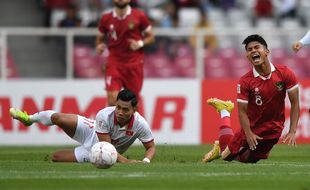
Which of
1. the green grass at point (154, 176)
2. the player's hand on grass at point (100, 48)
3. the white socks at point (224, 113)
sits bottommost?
the green grass at point (154, 176)

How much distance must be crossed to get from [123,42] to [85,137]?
4046 mm

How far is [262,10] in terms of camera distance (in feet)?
85.8

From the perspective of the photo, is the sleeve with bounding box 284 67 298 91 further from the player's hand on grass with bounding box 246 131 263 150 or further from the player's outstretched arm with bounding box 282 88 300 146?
the player's hand on grass with bounding box 246 131 263 150

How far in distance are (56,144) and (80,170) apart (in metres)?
9.44

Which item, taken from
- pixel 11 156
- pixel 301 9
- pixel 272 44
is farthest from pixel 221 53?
pixel 11 156

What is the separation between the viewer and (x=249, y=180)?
11414mm

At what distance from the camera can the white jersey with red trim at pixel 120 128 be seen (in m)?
14.1

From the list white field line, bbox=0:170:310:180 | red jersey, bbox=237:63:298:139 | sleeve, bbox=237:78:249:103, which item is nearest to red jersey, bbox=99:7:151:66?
red jersey, bbox=237:63:298:139

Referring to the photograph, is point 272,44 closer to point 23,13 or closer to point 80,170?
point 23,13

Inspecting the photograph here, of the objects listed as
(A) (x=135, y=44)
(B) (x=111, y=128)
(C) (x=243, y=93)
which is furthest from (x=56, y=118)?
(A) (x=135, y=44)

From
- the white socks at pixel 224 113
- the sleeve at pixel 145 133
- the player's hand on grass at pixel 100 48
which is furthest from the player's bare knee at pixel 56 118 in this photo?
the player's hand on grass at pixel 100 48

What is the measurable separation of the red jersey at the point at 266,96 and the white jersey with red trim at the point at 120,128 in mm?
1367

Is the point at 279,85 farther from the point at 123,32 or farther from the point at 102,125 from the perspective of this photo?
the point at 123,32

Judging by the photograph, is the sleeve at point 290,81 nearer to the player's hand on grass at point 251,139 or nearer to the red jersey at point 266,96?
the red jersey at point 266,96
